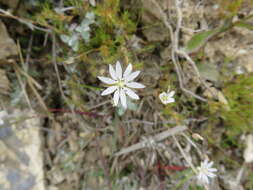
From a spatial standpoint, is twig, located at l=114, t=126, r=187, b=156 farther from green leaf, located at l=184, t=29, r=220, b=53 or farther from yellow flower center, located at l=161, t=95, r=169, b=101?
green leaf, located at l=184, t=29, r=220, b=53

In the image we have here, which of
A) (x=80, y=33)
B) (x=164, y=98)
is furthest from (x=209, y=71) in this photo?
(x=80, y=33)

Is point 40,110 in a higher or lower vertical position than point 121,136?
higher

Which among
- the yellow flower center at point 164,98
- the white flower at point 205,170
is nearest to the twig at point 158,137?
the white flower at point 205,170

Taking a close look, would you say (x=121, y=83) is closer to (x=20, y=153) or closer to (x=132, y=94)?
(x=132, y=94)

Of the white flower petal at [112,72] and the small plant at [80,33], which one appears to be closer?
the white flower petal at [112,72]

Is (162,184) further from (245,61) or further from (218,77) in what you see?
(245,61)

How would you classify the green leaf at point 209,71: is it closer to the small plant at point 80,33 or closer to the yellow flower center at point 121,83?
the yellow flower center at point 121,83

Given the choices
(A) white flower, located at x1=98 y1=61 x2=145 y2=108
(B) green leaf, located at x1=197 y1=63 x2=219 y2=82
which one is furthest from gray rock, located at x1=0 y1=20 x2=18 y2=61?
(B) green leaf, located at x1=197 y1=63 x2=219 y2=82

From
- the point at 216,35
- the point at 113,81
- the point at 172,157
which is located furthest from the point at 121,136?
the point at 216,35
